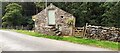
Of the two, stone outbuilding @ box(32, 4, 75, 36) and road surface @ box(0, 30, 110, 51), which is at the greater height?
stone outbuilding @ box(32, 4, 75, 36)

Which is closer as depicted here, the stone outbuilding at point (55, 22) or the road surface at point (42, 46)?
the road surface at point (42, 46)

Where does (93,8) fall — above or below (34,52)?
above

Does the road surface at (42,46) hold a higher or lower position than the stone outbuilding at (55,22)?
lower

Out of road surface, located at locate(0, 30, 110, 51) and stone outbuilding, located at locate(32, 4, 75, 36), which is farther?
stone outbuilding, located at locate(32, 4, 75, 36)

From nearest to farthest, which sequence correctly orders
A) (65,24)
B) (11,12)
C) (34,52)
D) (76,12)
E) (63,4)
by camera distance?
(34,52)
(65,24)
(76,12)
(63,4)
(11,12)

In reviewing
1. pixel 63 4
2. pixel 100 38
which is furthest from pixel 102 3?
pixel 100 38

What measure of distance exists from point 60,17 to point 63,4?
48.4 feet

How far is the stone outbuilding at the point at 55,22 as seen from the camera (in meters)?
26.8

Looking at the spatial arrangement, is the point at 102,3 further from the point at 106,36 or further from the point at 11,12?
the point at 11,12

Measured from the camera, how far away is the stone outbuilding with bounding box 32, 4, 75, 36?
2675cm

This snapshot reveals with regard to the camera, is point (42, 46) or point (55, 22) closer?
point (42, 46)

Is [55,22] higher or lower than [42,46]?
higher

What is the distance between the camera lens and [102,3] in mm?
36344

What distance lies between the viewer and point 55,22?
29219mm
